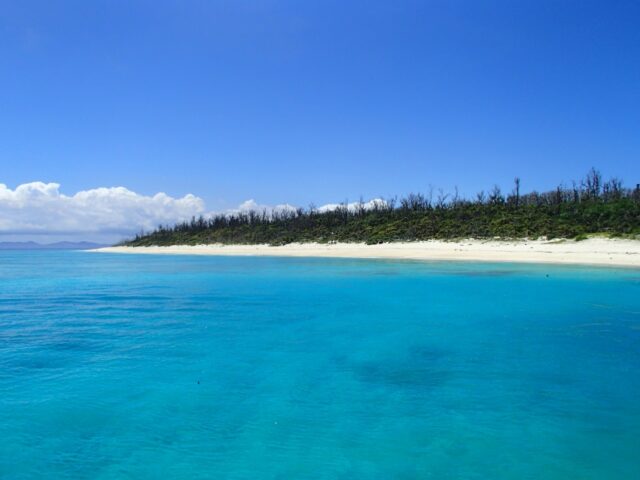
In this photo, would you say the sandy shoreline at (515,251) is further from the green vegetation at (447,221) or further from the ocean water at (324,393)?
the ocean water at (324,393)

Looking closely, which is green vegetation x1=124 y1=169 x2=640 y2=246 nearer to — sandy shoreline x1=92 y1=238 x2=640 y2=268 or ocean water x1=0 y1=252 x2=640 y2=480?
sandy shoreline x1=92 y1=238 x2=640 y2=268

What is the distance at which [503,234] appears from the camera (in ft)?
161

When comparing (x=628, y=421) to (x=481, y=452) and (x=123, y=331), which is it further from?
(x=123, y=331)

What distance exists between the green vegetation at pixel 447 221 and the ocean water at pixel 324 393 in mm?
36889

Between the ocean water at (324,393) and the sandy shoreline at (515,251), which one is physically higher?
the sandy shoreline at (515,251)

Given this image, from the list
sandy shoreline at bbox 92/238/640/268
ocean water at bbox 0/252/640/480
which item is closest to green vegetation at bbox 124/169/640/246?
sandy shoreline at bbox 92/238/640/268

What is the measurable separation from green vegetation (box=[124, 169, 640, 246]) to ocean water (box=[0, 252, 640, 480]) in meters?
36.9

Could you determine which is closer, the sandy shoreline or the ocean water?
the ocean water

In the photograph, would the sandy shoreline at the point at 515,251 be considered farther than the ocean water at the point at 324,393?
Yes

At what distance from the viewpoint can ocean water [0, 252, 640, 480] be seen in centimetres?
515

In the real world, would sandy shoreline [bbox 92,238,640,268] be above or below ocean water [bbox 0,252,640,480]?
above

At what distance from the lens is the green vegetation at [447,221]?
49.2 metres

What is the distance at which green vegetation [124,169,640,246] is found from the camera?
49.2 m

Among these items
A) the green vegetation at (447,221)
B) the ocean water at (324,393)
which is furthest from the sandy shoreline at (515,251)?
the ocean water at (324,393)
